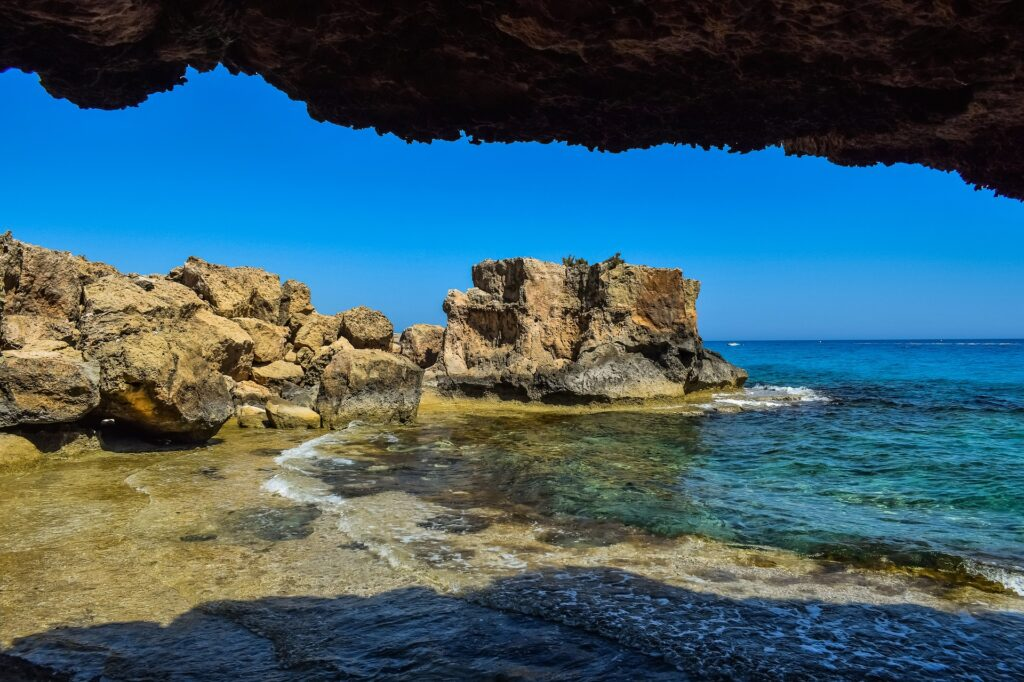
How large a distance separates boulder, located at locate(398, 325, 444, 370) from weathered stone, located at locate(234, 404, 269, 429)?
11.4 meters

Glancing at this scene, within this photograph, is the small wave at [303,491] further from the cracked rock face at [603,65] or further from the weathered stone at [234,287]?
the weathered stone at [234,287]

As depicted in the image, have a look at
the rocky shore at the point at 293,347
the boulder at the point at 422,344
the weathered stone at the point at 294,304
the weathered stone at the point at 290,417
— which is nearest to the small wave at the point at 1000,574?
the rocky shore at the point at 293,347

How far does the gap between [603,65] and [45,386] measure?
10976 millimetres

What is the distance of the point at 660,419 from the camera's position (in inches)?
782

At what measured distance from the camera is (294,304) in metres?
24.3

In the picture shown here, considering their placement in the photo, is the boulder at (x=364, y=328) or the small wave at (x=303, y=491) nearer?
the small wave at (x=303, y=491)

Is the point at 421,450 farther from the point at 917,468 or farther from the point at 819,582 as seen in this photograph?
the point at 917,468

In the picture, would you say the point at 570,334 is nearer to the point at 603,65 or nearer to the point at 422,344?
the point at 422,344

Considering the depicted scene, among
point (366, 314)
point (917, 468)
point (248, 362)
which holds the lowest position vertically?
point (917, 468)

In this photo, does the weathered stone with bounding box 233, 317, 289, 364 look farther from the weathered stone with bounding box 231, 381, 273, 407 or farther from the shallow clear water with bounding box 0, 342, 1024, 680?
the shallow clear water with bounding box 0, 342, 1024, 680

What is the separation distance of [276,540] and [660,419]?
14639 millimetres

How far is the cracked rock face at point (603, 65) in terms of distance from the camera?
3.06 meters

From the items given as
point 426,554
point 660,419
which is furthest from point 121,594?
point 660,419

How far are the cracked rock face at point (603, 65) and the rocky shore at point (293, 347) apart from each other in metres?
9.03
